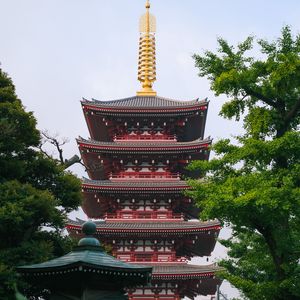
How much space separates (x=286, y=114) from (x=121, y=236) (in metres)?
17.5

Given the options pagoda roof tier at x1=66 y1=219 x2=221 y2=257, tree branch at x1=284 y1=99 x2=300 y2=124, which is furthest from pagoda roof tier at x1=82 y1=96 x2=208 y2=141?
tree branch at x1=284 y1=99 x2=300 y2=124

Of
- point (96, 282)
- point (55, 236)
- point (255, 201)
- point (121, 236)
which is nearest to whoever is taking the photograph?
point (96, 282)

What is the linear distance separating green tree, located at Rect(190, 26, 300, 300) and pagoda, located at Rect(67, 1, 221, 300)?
1257 cm

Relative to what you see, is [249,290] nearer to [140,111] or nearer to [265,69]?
[265,69]

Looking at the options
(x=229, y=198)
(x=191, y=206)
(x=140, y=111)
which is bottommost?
(x=229, y=198)

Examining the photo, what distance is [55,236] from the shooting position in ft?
74.1

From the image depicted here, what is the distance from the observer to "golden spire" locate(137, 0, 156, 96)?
4425cm

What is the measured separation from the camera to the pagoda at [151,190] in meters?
33.8

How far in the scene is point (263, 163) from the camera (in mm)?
18984

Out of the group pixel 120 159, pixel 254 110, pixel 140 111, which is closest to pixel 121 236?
pixel 120 159

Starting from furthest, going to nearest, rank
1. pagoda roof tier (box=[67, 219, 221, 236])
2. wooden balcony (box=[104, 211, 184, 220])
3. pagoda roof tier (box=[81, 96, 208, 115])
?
pagoda roof tier (box=[81, 96, 208, 115]) < wooden balcony (box=[104, 211, 184, 220]) < pagoda roof tier (box=[67, 219, 221, 236])

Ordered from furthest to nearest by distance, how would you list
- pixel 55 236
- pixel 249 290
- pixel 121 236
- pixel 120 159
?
pixel 120 159 < pixel 121 236 < pixel 55 236 < pixel 249 290

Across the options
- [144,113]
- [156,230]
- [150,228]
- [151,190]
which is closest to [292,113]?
[156,230]

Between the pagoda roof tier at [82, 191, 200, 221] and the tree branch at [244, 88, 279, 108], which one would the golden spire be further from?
the tree branch at [244, 88, 279, 108]
